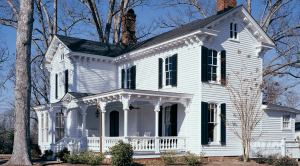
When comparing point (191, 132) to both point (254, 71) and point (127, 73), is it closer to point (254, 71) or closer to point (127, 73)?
point (254, 71)

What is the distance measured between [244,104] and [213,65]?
8.74ft

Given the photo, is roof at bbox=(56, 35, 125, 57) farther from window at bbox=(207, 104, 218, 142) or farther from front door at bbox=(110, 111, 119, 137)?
window at bbox=(207, 104, 218, 142)

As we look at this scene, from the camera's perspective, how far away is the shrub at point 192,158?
1396cm

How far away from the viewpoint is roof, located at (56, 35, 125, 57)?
20.7 m

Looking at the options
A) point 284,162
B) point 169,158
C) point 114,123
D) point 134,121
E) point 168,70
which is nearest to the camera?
point 169,158

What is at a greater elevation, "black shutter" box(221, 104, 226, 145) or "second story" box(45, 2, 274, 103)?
"second story" box(45, 2, 274, 103)

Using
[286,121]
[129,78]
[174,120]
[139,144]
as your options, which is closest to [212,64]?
[174,120]

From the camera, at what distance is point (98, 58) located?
68.1 ft

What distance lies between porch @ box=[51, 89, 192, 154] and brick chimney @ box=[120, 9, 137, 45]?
740 cm

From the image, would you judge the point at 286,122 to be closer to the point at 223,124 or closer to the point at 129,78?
the point at 223,124

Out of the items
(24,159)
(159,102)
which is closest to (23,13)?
(24,159)

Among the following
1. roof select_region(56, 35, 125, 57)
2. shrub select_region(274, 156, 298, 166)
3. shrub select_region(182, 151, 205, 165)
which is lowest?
shrub select_region(274, 156, 298, 166)

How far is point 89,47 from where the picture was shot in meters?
21.7

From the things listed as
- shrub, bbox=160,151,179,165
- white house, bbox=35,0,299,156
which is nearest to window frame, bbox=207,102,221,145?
white house, bbox=35,0,299,156
